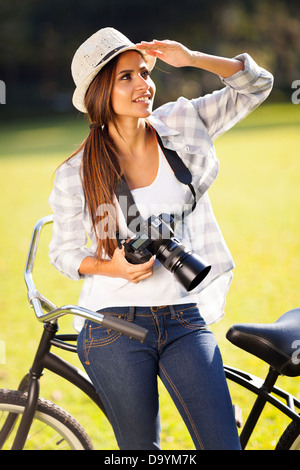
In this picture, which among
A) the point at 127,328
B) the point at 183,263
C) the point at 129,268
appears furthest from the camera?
the point at 129,268

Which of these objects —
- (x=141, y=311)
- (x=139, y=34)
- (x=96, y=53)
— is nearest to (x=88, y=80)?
(x=96, y=53)

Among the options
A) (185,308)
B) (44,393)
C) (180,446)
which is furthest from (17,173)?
(185,308)

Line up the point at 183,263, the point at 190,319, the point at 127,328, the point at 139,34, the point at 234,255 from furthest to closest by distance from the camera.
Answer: the point at 139,34 → the point at 234,255 → the point at 190,319 → the point at 183,263 → the point at 127,328

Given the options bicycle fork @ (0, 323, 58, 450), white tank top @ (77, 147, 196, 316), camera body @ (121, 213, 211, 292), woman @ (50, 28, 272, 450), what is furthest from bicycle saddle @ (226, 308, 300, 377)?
bicycle fork @ (0, 323, 58, 450)

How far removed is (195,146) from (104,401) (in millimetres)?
1019

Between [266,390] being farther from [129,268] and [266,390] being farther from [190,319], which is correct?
[129,268]

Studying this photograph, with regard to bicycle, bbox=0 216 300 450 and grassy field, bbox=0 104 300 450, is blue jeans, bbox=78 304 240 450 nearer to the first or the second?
bicycle, bbox=0 216 300 450

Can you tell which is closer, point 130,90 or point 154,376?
point 154,376

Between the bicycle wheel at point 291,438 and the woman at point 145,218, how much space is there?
1.30ft

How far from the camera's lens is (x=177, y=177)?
85.4 inches

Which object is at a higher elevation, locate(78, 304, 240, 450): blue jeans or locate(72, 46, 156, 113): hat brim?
locate(72, 46, 156, 113): hat brim

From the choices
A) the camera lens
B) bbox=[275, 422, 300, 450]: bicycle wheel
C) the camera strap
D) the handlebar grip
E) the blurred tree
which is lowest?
bbox=[275, 422, 300, 450]: bicycle wheel

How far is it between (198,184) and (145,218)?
0.27m

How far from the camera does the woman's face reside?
2.15 m
